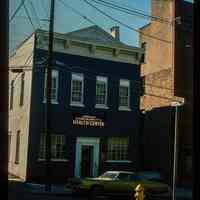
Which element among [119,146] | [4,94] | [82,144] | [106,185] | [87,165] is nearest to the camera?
[4,94]

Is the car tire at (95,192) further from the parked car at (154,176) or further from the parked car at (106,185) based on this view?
the parked car at (154,176)

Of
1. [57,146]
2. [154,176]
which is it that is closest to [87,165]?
[57,146]

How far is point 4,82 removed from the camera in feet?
3.07

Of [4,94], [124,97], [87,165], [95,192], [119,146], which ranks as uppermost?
[124,97]

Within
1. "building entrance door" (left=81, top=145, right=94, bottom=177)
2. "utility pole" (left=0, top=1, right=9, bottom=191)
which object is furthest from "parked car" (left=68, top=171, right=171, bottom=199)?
"utility pole" (left=0, top=1, right=9, bottom=191)

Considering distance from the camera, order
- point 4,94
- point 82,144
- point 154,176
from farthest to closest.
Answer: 1. point 82,144
2. point 154,176
3. point 4,94

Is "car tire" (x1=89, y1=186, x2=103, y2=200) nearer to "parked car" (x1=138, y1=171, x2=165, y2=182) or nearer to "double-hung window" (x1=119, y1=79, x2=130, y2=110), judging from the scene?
"parked car" (x1=138, y1=171, x2=165, y2=182)

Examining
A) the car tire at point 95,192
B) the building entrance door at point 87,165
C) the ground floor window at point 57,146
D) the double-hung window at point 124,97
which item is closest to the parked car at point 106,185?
the car tire at point 95,192

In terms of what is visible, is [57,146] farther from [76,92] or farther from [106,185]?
[106,185]

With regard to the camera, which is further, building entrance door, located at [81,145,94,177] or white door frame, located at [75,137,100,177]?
building entrance door, located at [81,145,94,177]

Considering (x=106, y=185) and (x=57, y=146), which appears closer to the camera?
(x=106, y=185)


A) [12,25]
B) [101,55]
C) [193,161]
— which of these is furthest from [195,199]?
[101,55]

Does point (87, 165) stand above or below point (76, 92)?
below

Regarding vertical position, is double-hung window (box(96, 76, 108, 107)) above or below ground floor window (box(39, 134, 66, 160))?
above
